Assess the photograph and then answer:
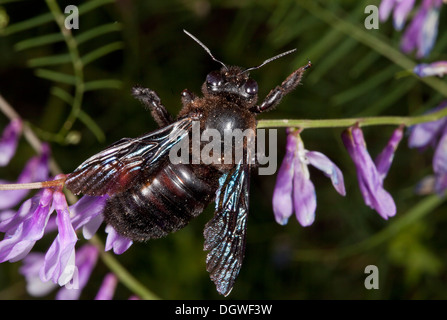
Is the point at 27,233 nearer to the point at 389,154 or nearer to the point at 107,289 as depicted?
the point at 107,289

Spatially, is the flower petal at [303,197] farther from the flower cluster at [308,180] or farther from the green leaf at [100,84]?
the green leaf at [100,84]

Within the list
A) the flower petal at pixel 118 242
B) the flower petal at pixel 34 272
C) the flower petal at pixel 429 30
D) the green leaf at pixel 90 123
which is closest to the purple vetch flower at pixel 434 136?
the flower petal at pixel 429 30

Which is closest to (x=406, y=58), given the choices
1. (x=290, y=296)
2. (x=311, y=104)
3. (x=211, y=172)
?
(x=311, y=104)

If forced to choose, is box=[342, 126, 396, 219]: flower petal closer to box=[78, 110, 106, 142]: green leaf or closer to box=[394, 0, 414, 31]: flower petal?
box=[394, 0, 414, 31]: flower petal

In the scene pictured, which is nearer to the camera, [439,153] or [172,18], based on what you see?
[439,153]

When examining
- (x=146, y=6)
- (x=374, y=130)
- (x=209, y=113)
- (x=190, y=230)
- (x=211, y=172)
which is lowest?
(x=211, y=172)
